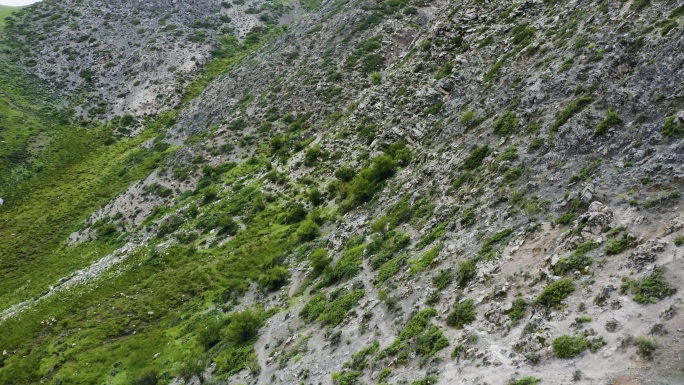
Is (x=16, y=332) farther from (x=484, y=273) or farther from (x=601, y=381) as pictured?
(x=601, y=381)

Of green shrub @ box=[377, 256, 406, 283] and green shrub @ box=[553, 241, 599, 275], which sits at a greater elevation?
green shrub @ box=[553, 241, 599, 275]

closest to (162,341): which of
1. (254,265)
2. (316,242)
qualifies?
(254,265)

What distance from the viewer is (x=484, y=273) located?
20.2m

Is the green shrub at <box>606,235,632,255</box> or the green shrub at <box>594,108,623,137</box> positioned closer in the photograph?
the green shrub at <box>606,235,632,255</box>

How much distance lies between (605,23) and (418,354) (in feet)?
87.4

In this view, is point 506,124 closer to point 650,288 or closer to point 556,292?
point 556,292

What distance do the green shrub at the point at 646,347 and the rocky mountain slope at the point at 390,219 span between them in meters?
0.06

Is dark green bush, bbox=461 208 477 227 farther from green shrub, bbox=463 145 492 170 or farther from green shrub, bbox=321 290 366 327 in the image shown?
green shrub, bbox=321 290 366 327

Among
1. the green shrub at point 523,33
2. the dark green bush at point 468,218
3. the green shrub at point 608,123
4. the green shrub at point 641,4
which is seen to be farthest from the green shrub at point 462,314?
the green shrub at point 523,33

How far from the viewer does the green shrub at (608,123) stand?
2288 centimetres

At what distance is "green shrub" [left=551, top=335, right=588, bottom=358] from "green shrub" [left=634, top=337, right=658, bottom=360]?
153cm

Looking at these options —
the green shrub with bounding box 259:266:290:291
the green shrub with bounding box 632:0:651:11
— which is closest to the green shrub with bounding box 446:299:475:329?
the green shrub with bounding box 259:266:290:291

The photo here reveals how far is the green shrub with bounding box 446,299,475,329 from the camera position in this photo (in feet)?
60.2

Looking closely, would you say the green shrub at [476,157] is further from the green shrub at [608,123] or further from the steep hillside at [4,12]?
the steep hillside at [4,12]
